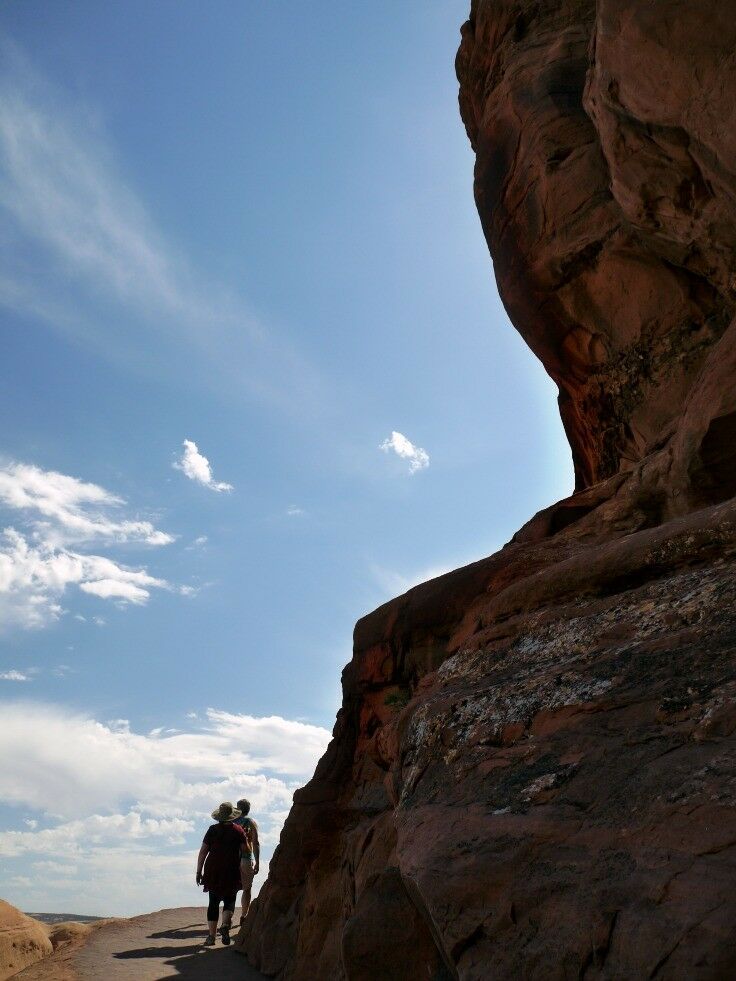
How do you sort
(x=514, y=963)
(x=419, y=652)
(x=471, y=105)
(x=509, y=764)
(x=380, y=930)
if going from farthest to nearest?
(x=471, y=105) → (x=419, y=652) → (x=380, y=930) → (x=509, y=764) → (x=514, y=963)

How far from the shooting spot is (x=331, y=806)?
446 inches

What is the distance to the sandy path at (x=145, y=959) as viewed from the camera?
10.1 meters

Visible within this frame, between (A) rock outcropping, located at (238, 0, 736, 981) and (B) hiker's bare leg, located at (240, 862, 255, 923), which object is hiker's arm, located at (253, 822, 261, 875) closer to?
(B) hiker's bare leg, located at (240, 862, 255, 923)

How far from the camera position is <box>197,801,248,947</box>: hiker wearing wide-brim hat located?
42.3ft

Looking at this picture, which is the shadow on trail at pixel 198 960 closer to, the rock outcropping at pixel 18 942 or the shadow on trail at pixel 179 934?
the shadow on trail at pixel 179 934

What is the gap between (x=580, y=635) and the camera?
235 inches

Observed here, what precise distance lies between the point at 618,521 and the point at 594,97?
8.13m

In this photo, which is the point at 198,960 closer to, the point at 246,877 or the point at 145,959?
the point at 145,959

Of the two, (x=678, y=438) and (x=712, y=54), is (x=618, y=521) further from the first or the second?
(x=712, y=54)

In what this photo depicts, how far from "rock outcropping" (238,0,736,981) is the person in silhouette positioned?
0.95 m

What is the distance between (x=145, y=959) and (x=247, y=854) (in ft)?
7.47

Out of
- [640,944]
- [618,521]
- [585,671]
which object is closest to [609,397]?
[618,521]

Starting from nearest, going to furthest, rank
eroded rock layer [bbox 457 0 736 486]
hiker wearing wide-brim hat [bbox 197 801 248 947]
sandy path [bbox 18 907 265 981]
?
sandy path [bbox 18 907 265 981]
eroded rock layer [bbox 457 0 736 486]
hiker wearing wide-brim hat [bbox 197 801 248 947]

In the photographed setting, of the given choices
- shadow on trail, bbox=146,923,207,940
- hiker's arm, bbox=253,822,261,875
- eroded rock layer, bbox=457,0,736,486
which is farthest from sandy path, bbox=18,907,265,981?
eroded rock layer, bbox=457,0,736,486
